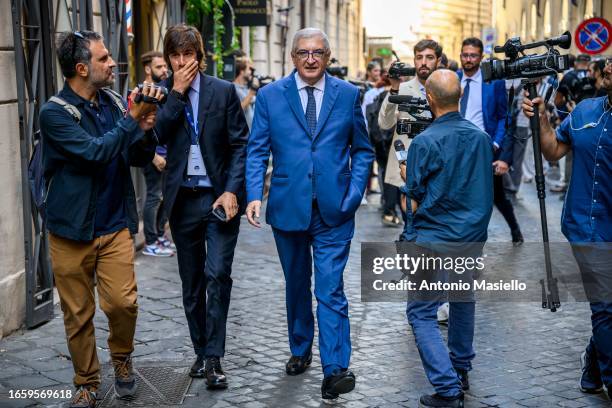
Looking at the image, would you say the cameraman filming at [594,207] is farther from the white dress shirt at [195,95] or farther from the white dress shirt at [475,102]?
the white dress shirt at [475,102]

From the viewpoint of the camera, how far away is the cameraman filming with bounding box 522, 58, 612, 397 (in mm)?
5473

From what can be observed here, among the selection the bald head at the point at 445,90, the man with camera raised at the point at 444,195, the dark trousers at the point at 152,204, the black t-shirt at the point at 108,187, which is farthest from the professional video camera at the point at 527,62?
the dark trousers at the point at 152,204

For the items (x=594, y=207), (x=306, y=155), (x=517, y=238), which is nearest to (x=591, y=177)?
(x=594, y=207)

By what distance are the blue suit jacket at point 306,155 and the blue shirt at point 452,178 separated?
1.66ft

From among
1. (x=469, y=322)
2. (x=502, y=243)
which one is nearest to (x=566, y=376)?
(x=469, y=322)

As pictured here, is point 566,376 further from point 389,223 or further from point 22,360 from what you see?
point 389,223

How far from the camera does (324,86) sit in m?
5.81

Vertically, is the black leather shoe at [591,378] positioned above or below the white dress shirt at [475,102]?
below

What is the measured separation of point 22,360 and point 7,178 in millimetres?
1364

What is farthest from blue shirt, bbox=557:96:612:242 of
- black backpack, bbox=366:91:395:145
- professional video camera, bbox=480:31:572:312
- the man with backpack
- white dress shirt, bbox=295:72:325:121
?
black backpack, bbox=366:91:395:145

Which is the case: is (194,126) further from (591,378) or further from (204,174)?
(591,378)

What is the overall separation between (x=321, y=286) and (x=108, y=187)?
1.27m

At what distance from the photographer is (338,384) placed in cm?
550

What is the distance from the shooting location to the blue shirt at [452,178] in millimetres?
5246
